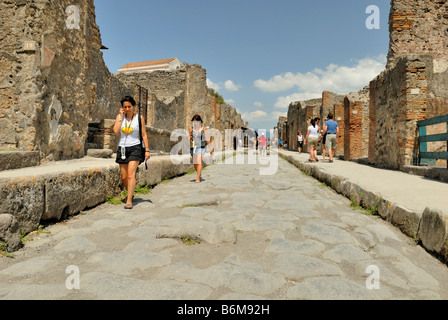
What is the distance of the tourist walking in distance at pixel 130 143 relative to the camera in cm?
386

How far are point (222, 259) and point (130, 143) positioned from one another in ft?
7.79

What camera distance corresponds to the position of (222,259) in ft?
6.87

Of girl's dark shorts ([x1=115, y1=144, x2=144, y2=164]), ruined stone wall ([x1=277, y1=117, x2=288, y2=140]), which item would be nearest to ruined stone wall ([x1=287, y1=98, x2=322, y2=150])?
ruined stone wall ([x1=277, y1=117, x2=288, y2=140])

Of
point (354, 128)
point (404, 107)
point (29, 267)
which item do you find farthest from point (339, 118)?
point (29, 267)

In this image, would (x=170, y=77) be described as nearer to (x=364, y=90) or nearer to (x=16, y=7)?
(x=364, y=90)

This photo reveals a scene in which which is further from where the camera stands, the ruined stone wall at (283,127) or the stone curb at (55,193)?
the ruined stone wall at (283,127)

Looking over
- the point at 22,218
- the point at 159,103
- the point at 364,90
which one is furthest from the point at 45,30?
the point at 364,90

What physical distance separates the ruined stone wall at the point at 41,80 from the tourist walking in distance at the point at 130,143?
1122 millimetres

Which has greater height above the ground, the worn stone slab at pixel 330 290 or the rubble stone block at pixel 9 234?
the rubble stone block at pixel 9 234

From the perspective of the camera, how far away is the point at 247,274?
183 cm

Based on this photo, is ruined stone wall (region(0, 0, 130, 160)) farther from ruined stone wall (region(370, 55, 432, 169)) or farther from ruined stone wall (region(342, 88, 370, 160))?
ruined stone wall (region(342, 88, 370, 160))

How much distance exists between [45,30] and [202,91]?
17.9m

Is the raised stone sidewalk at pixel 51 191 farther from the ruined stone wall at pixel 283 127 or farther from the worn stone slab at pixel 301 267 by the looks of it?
the ruined stone wall at pixel 283 127

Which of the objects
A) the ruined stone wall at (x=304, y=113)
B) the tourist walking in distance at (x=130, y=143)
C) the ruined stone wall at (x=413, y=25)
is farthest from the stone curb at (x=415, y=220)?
the ruined stone wall at (x=304, y=113)
